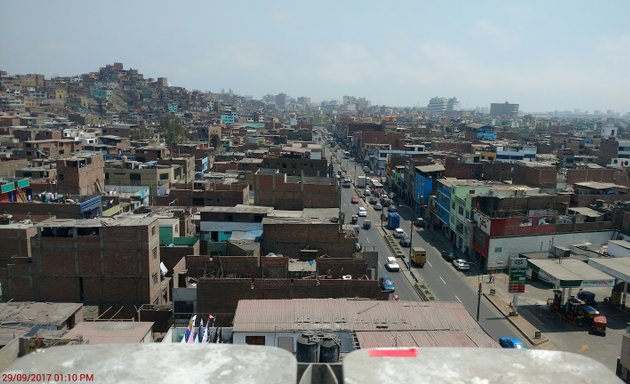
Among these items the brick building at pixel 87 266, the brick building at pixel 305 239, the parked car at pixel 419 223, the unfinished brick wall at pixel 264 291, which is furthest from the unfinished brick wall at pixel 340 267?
the parked car at pixel 419 223

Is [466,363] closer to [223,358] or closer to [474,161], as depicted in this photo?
[223,358]

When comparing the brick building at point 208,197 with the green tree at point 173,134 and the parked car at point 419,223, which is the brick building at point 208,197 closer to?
the parked car at point 419,223

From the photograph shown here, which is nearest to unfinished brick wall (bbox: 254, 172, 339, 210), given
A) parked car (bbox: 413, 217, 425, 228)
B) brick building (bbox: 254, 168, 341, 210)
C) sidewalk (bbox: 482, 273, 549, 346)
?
brick building (bbox: 254, 168, 341, 210)

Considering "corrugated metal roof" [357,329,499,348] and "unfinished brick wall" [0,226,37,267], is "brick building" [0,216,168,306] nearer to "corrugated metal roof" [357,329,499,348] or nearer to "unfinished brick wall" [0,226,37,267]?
"unfinished brick wall" [0,226,37,267]

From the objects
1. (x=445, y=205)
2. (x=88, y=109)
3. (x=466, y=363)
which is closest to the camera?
(x=466, y=363)

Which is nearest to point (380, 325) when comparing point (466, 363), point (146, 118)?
point (466, 363)
